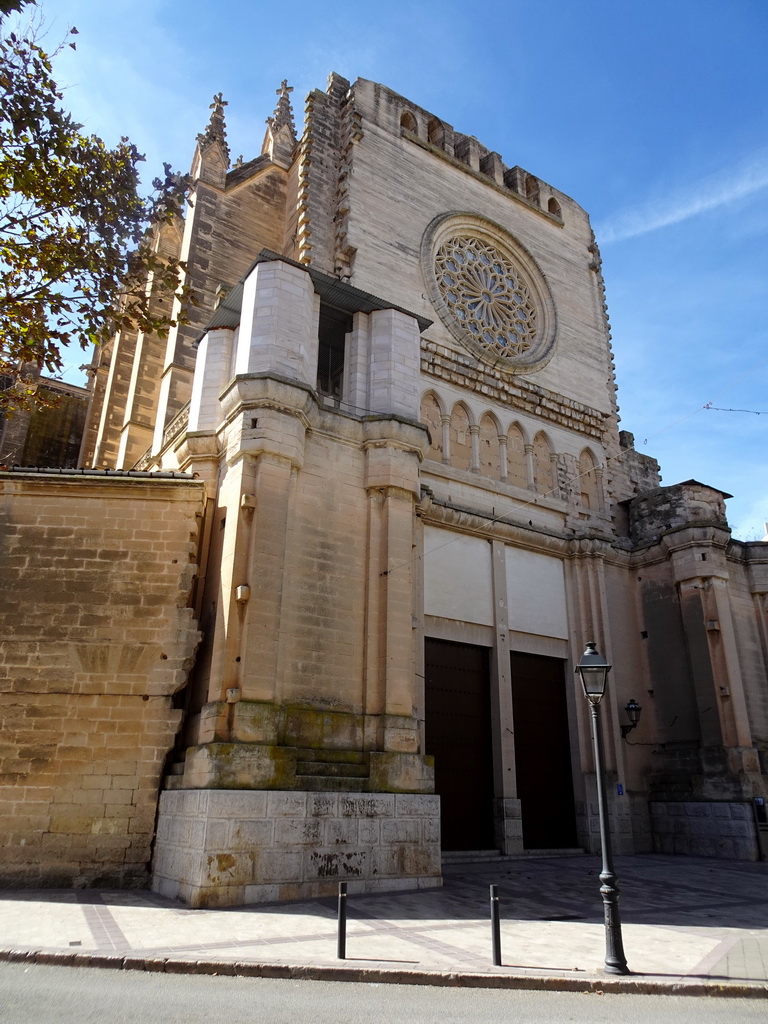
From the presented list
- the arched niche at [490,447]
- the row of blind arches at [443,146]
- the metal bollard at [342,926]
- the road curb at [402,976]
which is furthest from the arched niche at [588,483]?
the metal bollard at [342,926]

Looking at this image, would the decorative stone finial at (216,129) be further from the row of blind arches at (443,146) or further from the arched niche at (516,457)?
the arched niche at (516,457)

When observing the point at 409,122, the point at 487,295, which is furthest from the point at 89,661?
the point at 409,122

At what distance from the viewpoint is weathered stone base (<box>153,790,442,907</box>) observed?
10508 millimetres

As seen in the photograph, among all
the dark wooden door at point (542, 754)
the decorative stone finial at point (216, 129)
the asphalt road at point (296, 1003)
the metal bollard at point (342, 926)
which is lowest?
the asphalt road at point (296, 1003)

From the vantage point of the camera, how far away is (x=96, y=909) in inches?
381

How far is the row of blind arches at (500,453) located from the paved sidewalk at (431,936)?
1094 cm

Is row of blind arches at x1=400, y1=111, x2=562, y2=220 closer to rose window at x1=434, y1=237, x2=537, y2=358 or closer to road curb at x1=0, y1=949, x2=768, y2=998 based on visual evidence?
rose window at x1=434, y1=237, x2=537, y2=358

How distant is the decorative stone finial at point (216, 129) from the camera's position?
2335 centimetres

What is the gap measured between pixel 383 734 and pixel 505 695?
6.25 meters

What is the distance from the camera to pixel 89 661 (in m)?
12.6

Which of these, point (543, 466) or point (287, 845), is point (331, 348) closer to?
point (543, 466)

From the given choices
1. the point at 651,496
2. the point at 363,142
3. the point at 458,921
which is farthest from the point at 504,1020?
the point at 363,142

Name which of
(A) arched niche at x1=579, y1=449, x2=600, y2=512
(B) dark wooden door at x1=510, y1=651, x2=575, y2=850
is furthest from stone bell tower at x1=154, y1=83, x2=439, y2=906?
(A) arched niche at x1=579, y1=449, x2=600, y2=512

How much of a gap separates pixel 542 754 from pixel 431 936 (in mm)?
11157
